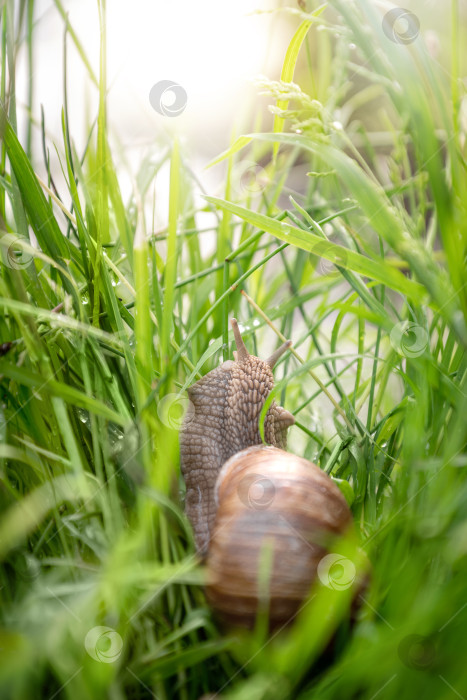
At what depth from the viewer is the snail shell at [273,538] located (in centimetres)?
43

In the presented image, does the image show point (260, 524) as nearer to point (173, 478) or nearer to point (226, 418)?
point (173, 478)

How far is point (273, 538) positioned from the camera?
45 centimetres

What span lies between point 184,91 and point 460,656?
1.75ft

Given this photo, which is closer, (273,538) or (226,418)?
(273,538)

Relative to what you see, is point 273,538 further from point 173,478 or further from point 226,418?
point 226,418

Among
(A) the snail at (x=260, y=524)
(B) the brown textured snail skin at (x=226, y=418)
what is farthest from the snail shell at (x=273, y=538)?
(B) the brown textured snail skin at (x=226, y=418)

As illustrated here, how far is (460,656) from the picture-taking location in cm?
33

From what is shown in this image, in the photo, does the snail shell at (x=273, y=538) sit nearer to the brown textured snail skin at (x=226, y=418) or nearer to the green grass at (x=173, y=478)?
the green grass at (x=173, y=478)

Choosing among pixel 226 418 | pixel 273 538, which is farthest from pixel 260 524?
pixel 226 418

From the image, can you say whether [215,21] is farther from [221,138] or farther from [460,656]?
[460,656]

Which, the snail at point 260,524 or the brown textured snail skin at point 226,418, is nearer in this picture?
the snail at point 260,524

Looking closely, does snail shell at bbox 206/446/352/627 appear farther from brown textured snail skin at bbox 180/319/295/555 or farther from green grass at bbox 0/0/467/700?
brown textured snail skin at bbox 180/319/295/555

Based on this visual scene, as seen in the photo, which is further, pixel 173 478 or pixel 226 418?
pixel 226 418

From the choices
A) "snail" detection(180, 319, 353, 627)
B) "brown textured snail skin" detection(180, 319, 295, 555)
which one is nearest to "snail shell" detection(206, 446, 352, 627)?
"snail" detection(180, 319, 353, 627)
